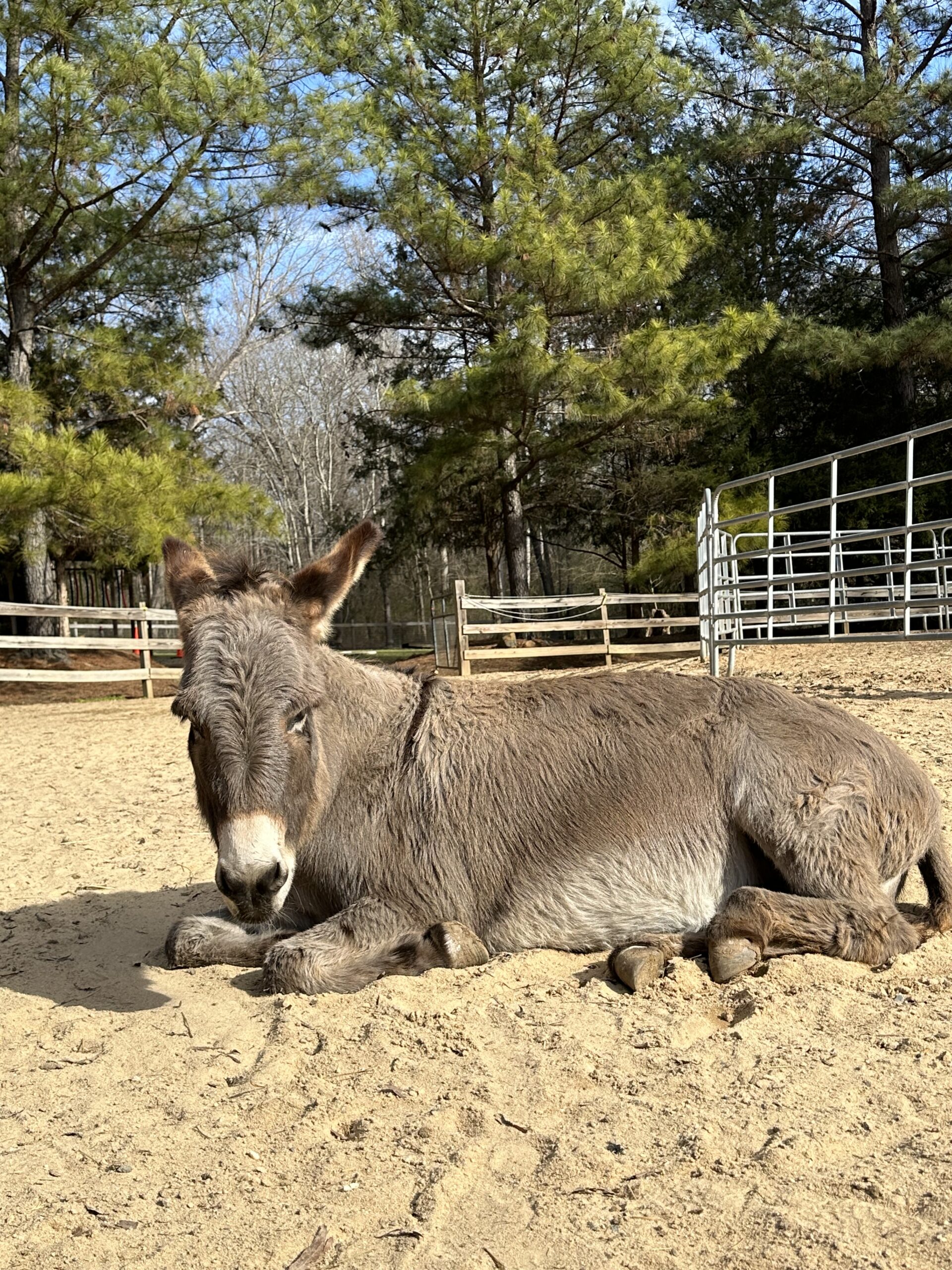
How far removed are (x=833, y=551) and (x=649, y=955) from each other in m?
8.95

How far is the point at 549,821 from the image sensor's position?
433 centimetres

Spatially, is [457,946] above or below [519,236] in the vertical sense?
below

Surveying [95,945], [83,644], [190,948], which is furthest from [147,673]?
[190,948]

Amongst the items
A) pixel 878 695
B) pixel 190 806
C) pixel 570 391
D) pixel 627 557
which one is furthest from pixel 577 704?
pixel 627 557

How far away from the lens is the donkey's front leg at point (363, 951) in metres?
3.86

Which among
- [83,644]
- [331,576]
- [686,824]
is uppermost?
[331,576]

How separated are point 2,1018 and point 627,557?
28.4 m

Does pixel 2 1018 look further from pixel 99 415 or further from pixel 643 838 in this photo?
pixel 99 415

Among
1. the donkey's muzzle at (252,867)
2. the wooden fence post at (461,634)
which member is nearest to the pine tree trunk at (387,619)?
the wooden fence post at (461,634)

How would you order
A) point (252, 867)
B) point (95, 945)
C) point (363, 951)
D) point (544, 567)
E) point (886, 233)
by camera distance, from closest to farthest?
point (252, 867) < point (363, 951) < point (95, 945) < point (886, 233) < point (544, 567)

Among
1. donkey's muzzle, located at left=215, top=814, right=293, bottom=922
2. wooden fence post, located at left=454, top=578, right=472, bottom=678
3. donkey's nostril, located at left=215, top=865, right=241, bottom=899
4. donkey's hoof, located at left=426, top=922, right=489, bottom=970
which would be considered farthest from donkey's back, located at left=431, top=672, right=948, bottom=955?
wooden fence post, located at left=454, top=578, right=472, bottom=678

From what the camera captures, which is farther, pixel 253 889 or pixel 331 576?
pixel 331 576

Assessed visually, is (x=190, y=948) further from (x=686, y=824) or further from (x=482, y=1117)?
(x=686, y=824)

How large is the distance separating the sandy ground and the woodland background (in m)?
14.9
